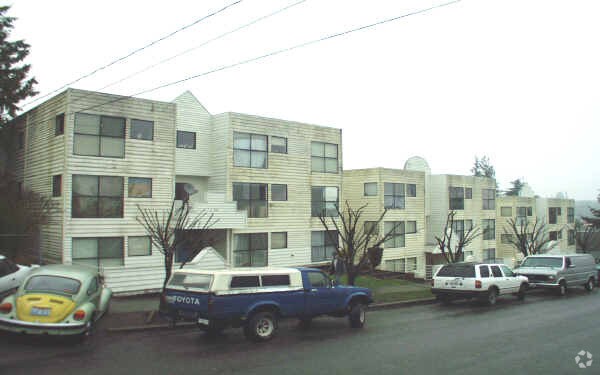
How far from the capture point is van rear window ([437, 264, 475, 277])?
1992 centimetres

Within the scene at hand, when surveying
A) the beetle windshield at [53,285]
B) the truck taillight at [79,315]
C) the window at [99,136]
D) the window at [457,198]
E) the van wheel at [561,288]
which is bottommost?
the van wheel at [561,288]

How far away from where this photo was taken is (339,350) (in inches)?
456

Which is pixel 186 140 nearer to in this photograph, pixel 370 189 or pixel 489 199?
pixel 370 189

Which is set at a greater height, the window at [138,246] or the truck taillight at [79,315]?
the window at [138,246]

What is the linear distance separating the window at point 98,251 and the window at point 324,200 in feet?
38.1

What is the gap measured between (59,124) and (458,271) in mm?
17742

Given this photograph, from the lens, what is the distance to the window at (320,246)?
29609 mm

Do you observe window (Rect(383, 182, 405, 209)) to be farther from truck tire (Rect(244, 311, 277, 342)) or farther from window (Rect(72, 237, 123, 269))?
truck tire (Rect(244, 311, 277, 342))

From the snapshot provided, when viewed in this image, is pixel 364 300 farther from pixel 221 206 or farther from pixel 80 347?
pixel 221 206

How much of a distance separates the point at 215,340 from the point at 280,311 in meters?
1.73

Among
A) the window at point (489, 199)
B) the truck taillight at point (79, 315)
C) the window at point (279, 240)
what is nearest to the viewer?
the truck taillight at point (79, 315)

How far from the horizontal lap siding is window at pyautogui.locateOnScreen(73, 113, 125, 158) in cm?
579

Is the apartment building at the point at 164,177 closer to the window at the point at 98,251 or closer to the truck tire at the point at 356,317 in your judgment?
the window at the point at 98,251
